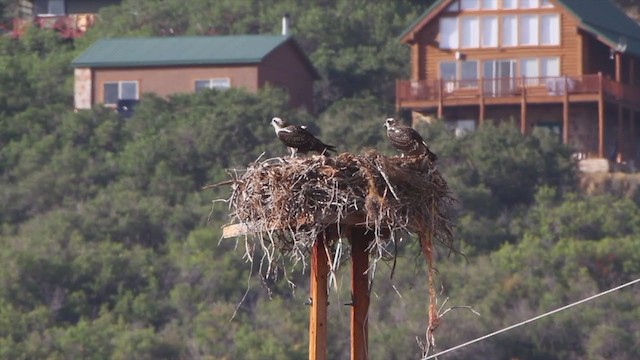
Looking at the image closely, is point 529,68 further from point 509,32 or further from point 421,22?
point 421,22

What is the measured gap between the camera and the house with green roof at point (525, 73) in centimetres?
5247

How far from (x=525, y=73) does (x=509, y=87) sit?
85cm

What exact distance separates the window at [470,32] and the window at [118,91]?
Result: 8359mm

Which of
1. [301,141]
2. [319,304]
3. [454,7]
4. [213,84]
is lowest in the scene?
[319,304]

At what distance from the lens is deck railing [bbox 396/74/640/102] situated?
51.9 m

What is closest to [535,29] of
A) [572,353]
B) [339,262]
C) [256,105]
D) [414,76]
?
[414,76]

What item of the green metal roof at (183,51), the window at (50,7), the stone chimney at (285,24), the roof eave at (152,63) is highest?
the window at (50,7)

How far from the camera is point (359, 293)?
14828mm

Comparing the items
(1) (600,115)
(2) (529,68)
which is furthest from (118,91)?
(1) (600,115)

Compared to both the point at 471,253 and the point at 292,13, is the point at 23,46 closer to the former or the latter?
the point at 292,13

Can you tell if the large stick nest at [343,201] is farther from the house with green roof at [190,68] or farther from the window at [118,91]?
the window at [118,91]

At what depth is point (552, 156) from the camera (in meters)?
50.7

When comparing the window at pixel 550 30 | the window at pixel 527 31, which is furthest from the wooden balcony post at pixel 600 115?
the window at pixel 527 31

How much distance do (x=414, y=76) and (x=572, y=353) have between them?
47.0 feet
